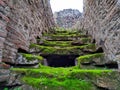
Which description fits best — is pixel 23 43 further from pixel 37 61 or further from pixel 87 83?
pixel 87 83

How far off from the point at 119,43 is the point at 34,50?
2.41m

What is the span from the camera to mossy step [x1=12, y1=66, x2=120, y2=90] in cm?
289

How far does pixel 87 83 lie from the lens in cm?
298

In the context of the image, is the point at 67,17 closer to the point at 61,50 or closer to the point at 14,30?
the point at 61,50

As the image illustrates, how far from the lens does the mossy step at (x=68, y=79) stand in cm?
289

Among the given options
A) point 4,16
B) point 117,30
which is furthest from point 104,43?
point 4,16

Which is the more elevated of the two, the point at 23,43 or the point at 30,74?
the point at 23,43

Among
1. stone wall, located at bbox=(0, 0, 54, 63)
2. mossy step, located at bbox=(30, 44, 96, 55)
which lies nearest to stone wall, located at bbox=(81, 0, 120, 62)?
mossy step, located at bbox=(30, 44, 96, 55)

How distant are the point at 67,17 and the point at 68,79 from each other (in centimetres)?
1521

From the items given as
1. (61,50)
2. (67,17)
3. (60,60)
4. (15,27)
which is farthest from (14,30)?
(67,17)

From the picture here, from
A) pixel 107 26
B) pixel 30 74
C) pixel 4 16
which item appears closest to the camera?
pixel 4 16

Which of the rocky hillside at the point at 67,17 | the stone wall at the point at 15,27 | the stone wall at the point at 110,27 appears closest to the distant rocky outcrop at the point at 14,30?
the stone wall at the point at 15,27

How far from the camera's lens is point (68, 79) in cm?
308

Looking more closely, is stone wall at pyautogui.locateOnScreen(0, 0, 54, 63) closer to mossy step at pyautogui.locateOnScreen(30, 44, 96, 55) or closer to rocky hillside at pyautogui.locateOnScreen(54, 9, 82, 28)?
mossy step at pyautogui.locateOnScreen(30, 44, 96, 55)
